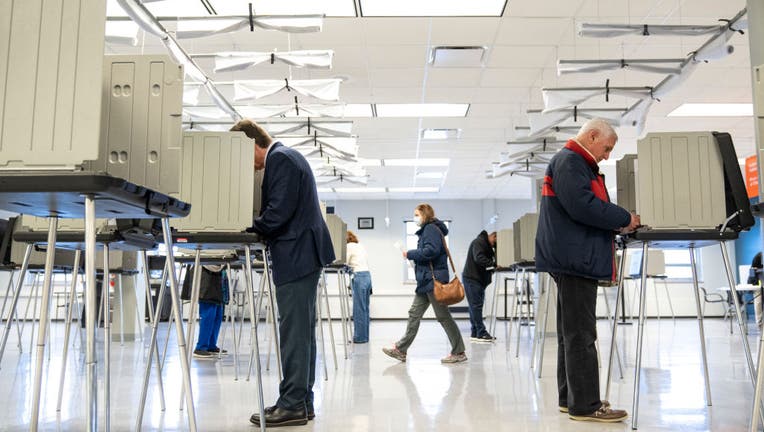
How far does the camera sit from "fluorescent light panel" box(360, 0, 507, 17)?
5270 mm

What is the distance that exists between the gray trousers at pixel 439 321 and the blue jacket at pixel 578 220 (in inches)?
83.3

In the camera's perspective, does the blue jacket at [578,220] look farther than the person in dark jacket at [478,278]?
No

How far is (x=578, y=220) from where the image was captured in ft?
8.55

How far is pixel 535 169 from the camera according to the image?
8.19 m

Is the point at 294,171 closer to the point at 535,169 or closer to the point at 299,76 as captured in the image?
the point at 299,76

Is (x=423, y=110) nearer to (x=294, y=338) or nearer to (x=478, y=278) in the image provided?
(x=478, y=278)

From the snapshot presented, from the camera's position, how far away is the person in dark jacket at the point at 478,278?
690cm

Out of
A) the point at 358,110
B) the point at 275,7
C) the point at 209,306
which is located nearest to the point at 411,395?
the point at 209,306

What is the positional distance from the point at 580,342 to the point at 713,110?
22.3 ft

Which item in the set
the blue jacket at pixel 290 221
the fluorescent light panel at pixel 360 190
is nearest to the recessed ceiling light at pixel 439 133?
the fluorescent light panel at pixel 360 190

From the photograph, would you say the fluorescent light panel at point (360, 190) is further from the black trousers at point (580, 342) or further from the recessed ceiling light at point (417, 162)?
the black trousers at point (580, 342)

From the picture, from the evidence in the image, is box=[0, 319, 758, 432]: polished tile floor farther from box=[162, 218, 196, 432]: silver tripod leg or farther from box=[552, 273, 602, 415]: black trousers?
box=[162, 218, 196, 432]: silver tripod leg

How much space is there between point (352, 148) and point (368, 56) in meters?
1.43

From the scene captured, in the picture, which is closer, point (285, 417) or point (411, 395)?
point (285, 417)
